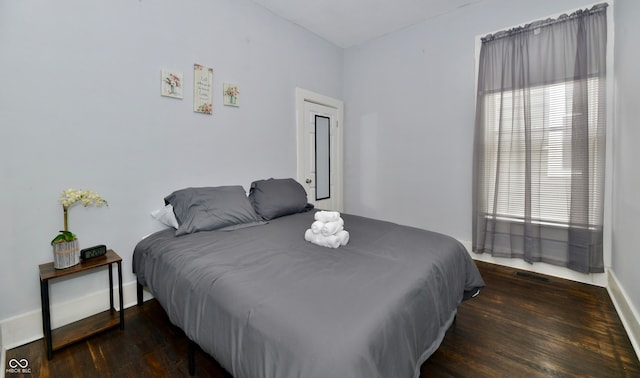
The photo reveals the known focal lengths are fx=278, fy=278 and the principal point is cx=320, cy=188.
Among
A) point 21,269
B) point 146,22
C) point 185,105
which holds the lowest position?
point 21,269

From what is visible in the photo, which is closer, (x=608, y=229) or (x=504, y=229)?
(x=608, y=229)

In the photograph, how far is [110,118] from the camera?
2.11 metres

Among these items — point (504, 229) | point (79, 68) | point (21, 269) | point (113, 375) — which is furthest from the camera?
point (504, 229)

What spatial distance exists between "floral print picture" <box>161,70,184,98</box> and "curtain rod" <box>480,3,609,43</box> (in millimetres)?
3160

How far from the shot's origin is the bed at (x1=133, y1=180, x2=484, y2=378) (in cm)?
96

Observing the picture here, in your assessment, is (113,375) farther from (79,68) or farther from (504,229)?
(504,229)

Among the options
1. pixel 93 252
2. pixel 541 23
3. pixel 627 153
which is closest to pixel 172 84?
pixel 93 252

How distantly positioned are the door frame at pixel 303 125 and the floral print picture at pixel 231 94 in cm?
86

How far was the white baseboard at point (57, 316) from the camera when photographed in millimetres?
1774

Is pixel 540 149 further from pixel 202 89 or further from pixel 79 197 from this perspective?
pixel 79 197

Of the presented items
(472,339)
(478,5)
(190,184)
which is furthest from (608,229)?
(190,184)

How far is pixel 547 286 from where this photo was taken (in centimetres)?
260

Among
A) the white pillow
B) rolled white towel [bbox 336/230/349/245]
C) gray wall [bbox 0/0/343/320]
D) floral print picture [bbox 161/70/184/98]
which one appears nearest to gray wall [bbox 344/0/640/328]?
gray wall [bbox 0/0/343/320]

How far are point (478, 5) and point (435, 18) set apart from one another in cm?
47
